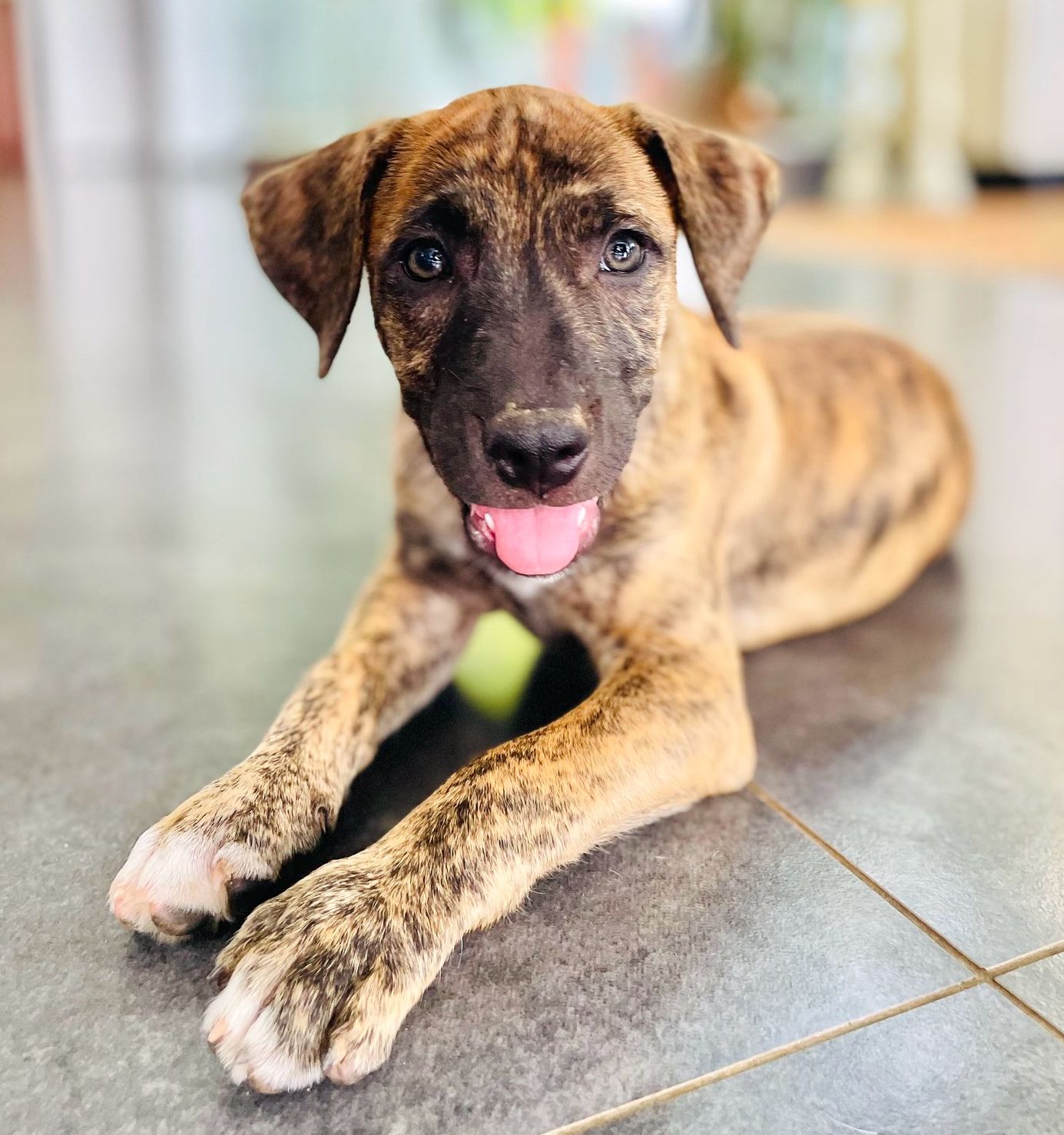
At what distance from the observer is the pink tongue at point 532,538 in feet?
6.22

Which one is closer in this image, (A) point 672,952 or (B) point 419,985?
(B) point 419,985

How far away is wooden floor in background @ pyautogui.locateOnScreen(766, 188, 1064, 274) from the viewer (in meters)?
8.23

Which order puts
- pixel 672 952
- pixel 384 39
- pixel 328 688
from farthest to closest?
pixel 384 39 → pixel 328 688 → pixel 672 952

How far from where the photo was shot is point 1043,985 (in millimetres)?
1521

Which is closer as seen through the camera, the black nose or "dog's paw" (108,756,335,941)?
"dog's paw" (108,756,335,941)

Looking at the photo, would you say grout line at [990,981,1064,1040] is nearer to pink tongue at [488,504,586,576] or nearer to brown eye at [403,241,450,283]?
pink tongue at [488,504,586,576]

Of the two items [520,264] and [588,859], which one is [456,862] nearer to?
[588,859]

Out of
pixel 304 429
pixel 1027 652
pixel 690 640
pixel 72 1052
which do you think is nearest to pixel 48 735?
pixel 72 1052

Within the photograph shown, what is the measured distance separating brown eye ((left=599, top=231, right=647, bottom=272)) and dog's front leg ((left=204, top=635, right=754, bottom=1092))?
2.02 ft

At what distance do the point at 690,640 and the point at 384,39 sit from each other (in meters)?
15.6

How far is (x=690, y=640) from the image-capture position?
6.74 ft

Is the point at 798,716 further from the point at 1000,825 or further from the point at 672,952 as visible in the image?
the point at 672,952

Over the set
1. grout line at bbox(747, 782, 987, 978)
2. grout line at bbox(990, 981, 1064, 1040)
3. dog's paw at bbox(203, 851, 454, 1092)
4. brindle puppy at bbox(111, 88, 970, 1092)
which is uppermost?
brindle puppy at bbox(111, 88, 970, 1092)

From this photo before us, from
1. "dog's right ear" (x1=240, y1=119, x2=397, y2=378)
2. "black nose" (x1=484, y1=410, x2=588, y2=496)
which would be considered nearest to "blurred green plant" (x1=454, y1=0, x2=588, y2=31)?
"dog's right ear" (x1=240, y1=119, x2=397, y2=378)
